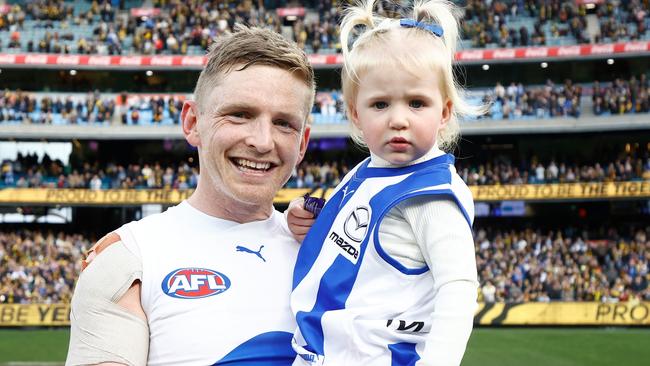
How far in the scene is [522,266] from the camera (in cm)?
2798

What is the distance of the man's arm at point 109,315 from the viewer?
7.59 ft

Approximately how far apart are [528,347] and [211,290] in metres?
18.7

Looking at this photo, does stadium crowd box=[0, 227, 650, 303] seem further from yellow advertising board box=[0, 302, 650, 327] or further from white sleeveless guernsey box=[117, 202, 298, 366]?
white sleeveless guernsey box=[117, 202, 298, 366]

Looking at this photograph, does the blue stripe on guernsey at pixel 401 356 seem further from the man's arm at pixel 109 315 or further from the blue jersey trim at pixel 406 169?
the man's arm at pixel 109 315

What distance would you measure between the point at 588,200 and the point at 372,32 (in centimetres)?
3293

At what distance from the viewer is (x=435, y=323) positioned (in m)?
2.51

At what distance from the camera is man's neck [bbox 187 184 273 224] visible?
2816 mm

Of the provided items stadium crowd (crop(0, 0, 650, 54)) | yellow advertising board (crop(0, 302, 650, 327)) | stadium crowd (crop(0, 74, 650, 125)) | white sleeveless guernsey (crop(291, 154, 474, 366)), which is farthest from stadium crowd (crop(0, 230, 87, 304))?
white sleeveless guernsey (crop(291, 154, 474, 366))

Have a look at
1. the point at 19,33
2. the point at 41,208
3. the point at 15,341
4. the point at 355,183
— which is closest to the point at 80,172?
the point at 41,208

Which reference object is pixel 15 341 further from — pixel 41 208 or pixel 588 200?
pixel 588 200

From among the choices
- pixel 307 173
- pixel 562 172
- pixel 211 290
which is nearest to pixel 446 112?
pixel 211 290

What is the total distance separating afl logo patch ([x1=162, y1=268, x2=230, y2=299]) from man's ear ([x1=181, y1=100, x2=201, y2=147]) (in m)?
0.55

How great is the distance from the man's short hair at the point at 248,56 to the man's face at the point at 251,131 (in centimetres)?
2

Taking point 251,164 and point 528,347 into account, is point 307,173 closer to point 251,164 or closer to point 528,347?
point 528,347
